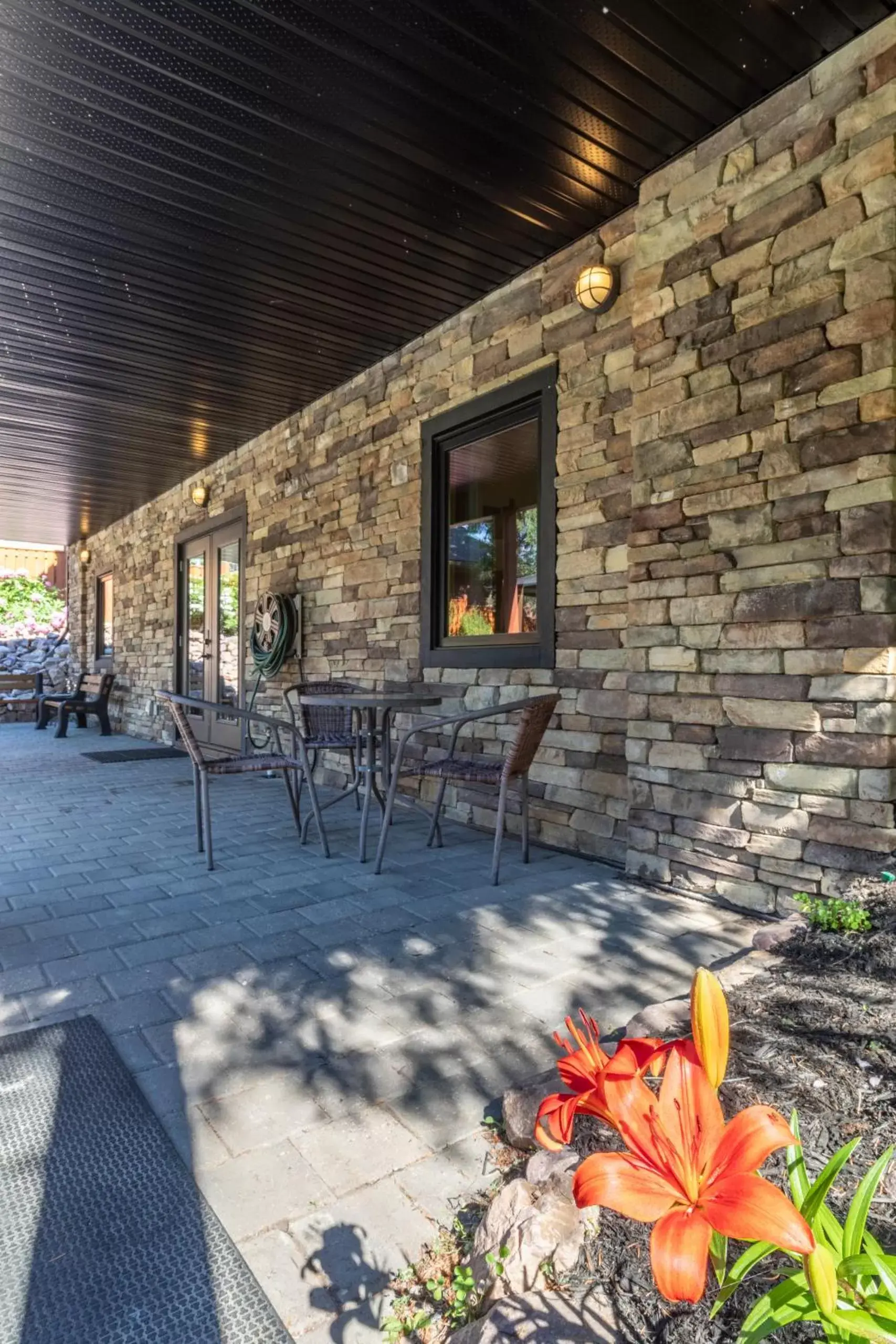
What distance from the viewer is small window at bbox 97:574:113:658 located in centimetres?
1049

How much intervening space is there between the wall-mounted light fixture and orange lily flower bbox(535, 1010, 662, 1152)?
3.33 metres

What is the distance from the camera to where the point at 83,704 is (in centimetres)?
895

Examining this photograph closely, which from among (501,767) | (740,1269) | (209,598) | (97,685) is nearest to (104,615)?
(97,685)

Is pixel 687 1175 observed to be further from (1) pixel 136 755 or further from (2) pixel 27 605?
(2) pixel 27 605

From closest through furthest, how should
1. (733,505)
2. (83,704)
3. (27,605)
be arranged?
(733,505) → (83,704) → (27,605)

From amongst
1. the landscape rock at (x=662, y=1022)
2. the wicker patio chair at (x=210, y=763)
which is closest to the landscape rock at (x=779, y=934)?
the landscape rock at (x=662, y=1022)

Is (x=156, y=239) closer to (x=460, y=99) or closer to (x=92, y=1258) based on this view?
(x=460, y=99)

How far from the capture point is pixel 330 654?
5484 mm

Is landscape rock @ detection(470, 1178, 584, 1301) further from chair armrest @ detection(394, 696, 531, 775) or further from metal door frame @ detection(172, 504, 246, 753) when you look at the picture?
metal door frame @ detection(172, 504, 246, 753)

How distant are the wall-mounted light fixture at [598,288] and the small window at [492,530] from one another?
0.37 metres

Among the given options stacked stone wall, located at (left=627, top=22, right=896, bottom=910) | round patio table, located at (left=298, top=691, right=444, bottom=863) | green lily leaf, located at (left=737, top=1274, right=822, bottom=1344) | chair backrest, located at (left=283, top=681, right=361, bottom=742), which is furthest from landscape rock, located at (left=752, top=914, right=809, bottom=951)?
chair backrest, located at (left=283, top=681, right=361, bottom=742)

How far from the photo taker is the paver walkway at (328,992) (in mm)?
1254

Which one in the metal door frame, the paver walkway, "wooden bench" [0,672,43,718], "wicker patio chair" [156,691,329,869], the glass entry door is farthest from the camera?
"wooden bench" [0,672,43,718]

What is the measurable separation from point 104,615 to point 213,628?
4.24 meters
